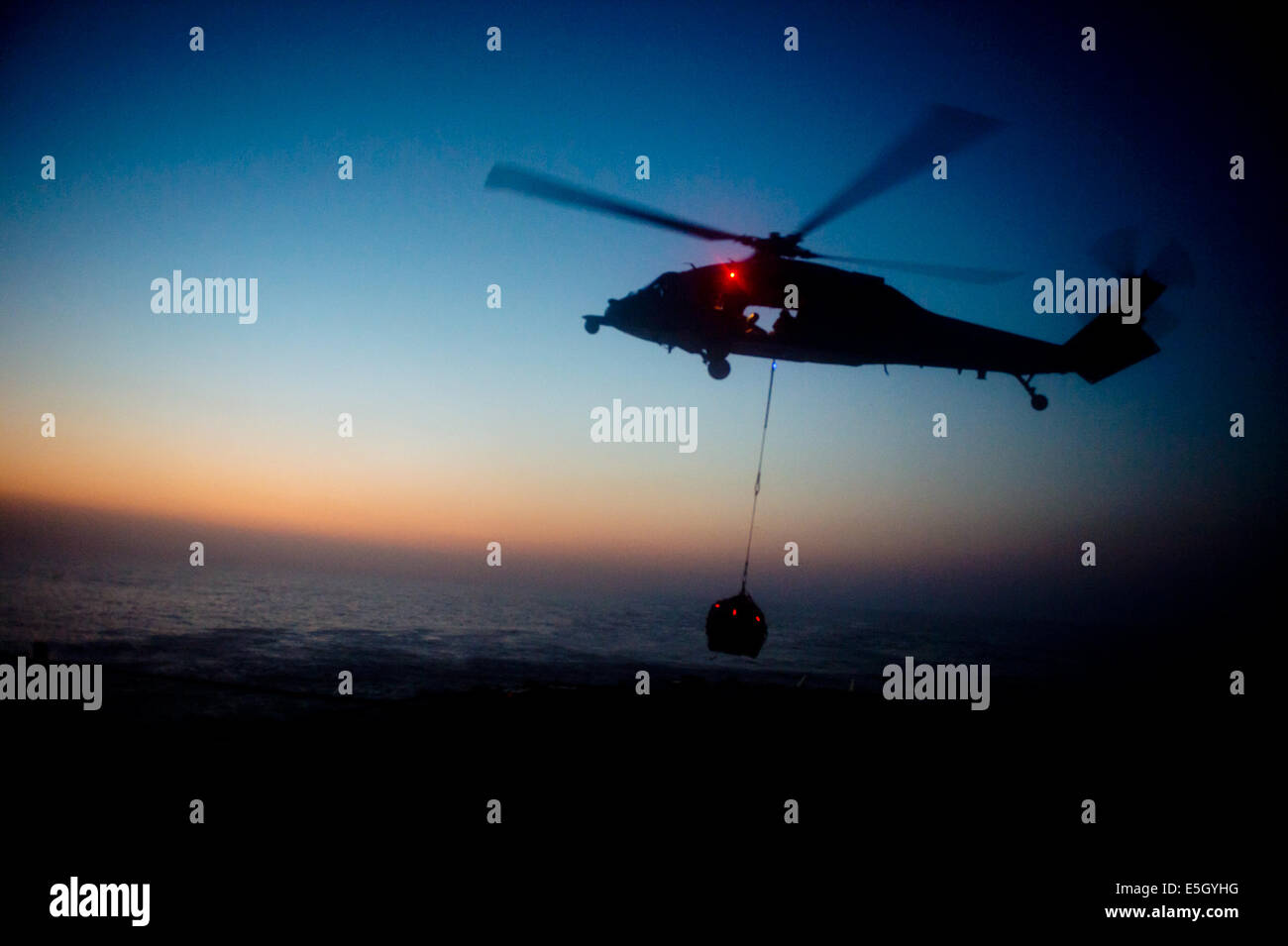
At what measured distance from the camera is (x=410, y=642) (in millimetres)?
65875

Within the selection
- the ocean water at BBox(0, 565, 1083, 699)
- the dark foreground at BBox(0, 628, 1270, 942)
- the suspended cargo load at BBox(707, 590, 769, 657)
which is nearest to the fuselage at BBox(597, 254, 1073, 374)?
the suspended cargo load at BBox(707, 590, 769, 657)

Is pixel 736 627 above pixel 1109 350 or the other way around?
the other way around

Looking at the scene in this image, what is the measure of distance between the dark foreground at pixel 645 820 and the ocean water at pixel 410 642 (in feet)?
29.0

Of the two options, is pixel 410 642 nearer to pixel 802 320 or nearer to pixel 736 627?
pixel 736 627

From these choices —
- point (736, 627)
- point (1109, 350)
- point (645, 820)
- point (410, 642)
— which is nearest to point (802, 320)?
point (736, 627)

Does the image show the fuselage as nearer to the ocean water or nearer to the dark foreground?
the dark foreground

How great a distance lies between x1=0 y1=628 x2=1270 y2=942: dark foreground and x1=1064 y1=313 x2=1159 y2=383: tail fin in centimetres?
946

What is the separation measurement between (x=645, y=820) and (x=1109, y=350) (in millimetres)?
13539

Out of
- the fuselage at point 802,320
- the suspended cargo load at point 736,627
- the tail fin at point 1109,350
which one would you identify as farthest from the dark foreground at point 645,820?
the tail fin at point 1109,350

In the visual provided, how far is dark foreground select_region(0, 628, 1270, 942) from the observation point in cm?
1044
